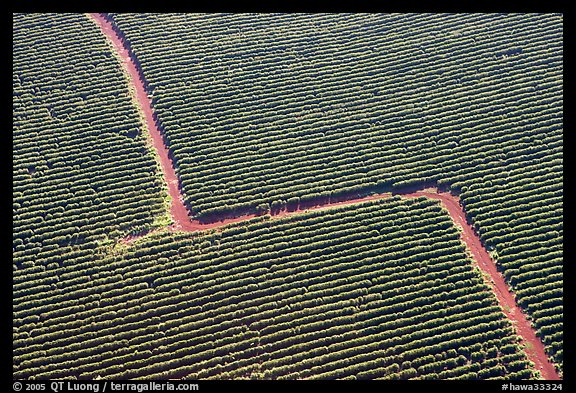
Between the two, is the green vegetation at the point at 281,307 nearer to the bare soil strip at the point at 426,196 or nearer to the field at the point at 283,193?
the field at the point at 283,193

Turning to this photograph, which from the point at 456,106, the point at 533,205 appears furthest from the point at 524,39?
the point at 533,205

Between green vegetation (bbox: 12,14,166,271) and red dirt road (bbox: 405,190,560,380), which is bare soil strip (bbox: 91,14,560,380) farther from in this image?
green vegetation (bbox: 12,14,166,271)

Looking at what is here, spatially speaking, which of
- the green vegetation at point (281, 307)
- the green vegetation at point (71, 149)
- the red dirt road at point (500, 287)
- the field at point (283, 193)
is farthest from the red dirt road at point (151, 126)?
the red dirt road at point (500, 287)

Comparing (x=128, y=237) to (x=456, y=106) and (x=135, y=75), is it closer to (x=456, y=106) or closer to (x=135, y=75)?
(x=135, y=75)

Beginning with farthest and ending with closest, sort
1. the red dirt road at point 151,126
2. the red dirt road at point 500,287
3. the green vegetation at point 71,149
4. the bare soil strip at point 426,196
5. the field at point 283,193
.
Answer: the red dirt road at point 151,126 → the green vegetation at point 71,149 → the field at point 283,193 → the bare soil strip at point 426,196 → the red dirt road at point 500,287

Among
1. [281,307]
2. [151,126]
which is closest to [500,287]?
[281,307]

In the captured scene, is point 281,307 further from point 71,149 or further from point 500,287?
point 71,149
